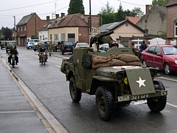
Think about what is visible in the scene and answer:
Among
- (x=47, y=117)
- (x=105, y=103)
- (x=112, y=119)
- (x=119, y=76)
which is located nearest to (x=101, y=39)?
(x=119, y=76)

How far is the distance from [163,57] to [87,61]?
341 inches

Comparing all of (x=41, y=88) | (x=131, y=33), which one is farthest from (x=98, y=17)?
(x=41, y=88)

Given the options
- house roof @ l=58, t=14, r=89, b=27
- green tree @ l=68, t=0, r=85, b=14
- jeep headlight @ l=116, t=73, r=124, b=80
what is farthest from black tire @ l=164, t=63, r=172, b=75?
green tree @ l=68, t=0, r=85, b=14

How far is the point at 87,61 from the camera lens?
741 cm

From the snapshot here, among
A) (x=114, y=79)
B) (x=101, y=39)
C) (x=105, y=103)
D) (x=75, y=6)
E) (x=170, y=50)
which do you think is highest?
(x=75, y=6)

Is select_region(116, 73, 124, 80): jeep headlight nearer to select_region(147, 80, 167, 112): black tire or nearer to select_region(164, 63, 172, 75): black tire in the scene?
select_region(147, 80, 167, 112): black tire

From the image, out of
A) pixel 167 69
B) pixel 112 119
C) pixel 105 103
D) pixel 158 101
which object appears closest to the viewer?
pixel 105 103

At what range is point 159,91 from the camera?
6730 mm

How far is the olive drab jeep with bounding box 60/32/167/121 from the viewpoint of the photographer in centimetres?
640

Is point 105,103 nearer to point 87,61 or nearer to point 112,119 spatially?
point 112,119

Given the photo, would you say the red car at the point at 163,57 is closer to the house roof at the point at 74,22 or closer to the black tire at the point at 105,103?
the black tire at the point at 105,103

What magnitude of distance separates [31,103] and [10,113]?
1.20 metres

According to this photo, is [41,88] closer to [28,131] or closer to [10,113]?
[10,113]

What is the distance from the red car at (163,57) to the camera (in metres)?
14.6
